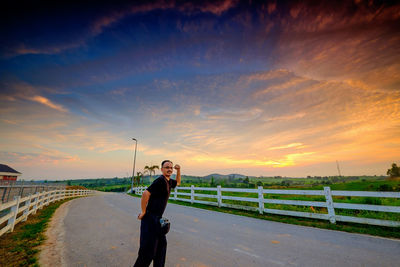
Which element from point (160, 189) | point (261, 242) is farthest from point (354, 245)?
point (160, 189)

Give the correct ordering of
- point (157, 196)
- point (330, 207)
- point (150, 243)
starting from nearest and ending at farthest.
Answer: point (150, 243) < point (157, 196) < point (330, 207)

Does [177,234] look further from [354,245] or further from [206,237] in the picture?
[354,245]

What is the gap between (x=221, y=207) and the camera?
461 inches

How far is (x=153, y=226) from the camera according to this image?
2.65 meters

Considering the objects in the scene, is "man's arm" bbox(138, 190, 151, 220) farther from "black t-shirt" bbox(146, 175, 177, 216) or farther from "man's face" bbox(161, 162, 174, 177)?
"man's face" bbox(161, 162, 174, 177)

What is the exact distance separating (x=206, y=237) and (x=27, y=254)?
4345mm

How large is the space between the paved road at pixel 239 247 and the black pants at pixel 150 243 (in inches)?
43.0

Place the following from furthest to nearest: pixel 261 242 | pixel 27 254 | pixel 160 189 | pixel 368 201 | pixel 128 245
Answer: pixel 368 201, pixel 261 242, pixel 128 245, pixel 27 254, pixel 160 189

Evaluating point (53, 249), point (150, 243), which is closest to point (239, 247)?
point (150, 243)

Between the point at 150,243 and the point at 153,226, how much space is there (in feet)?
0.74

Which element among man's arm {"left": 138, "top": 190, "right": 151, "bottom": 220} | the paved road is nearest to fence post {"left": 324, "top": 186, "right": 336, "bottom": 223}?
the paved road

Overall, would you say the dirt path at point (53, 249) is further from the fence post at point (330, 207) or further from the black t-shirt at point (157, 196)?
the fence post at point (330, 207)

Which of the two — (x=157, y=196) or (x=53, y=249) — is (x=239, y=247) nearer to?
(x=157, y=196)

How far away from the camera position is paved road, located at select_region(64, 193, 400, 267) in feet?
12.3
